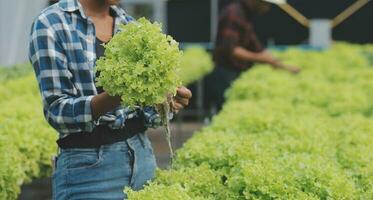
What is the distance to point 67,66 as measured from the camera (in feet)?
11.7

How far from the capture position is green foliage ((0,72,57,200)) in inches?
196

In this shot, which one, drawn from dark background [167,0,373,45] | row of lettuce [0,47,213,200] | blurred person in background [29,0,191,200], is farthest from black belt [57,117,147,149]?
dark background [167,0,373,45]

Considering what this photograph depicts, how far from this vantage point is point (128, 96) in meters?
3.27

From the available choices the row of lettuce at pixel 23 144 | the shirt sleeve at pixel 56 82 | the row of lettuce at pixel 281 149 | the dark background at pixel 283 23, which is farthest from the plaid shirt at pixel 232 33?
the dark background at pixel 283 23

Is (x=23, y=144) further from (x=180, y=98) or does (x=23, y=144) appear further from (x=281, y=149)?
(x=180, y=98)

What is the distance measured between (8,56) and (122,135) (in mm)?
10523

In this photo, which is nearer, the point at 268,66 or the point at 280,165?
the point at 280,165

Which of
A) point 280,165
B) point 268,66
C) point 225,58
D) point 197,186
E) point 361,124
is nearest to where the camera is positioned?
point 197,186

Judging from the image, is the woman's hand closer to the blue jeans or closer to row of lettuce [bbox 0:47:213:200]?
the blue jeans

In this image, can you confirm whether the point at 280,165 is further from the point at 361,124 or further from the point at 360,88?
the point at 360,88

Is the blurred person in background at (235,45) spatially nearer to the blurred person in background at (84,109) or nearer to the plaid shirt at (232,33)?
the plaid shirt at (232,33)

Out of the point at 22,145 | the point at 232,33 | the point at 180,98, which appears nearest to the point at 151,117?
the point at 180,98

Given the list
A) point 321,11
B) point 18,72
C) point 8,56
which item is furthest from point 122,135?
point 321,11

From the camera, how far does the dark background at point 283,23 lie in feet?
56.1
